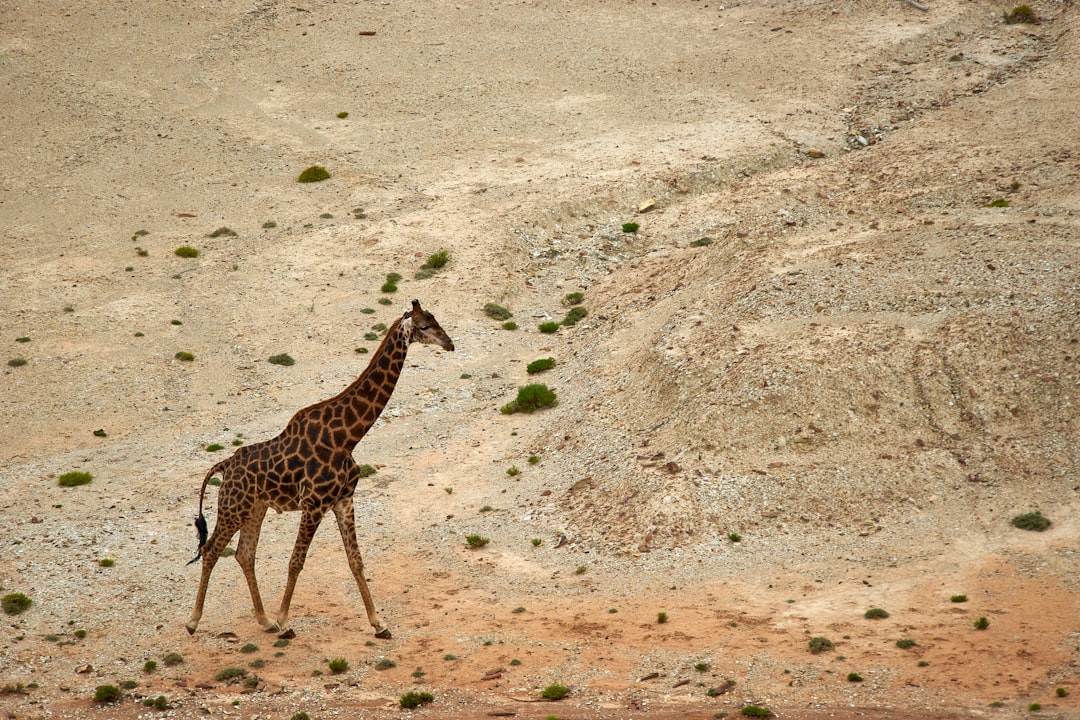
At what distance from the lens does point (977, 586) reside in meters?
23.2

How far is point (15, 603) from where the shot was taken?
2469 cm

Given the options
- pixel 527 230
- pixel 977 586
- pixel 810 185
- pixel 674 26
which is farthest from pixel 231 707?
pixel 674 26

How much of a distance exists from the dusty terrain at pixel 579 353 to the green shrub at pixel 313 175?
532 millimetres

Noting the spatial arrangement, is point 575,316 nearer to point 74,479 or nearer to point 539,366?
point 539,366

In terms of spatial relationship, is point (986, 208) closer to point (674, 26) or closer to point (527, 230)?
point (527, 230)

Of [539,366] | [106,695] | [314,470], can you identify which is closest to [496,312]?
[539,366]

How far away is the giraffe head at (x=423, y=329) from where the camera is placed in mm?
23094

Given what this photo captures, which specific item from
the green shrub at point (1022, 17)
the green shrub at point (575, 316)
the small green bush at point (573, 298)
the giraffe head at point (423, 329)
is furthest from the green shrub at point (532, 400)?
the green shrub at point (1022, 17)

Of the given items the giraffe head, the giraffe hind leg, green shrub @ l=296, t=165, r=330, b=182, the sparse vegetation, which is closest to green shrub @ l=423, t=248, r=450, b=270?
the sparse vegetation

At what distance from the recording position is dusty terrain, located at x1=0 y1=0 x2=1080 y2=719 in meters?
22.2

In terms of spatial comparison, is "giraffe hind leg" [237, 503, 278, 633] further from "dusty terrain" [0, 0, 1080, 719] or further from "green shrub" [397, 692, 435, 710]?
"green shrub" [397, 692, 435, 710]

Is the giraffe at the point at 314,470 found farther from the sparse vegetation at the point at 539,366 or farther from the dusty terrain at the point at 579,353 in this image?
the sparse vegetation at the point at 539,366

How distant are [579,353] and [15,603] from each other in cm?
1919

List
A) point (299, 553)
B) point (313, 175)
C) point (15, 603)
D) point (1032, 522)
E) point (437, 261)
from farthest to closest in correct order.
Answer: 1. point (313, 175)
2. point (437, 261)
3. point (1032, 522)
4. point (15, 603)
5. point (299, 553)
